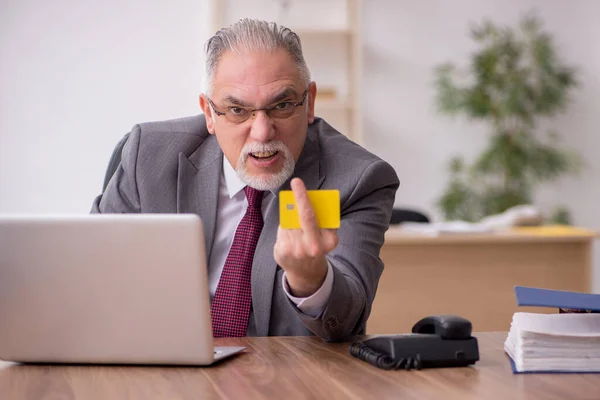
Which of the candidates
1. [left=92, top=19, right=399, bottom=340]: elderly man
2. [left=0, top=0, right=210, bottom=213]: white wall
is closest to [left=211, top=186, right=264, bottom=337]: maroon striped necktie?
[left=92, top=19, right=399, bottom=340]: elderly man

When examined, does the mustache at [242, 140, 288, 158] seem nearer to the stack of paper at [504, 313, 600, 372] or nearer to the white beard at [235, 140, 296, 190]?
the white beard at [235, 140, 296, 190]

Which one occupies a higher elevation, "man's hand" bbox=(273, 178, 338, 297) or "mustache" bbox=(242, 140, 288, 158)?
"mustache" bbox=(242, 140, 288, 158)

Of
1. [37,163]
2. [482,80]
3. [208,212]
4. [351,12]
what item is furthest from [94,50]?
[208,212]

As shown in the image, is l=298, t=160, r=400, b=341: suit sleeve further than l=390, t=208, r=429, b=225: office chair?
No

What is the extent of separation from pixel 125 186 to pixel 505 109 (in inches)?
159

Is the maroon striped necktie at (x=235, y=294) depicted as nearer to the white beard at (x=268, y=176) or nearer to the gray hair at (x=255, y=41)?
the white beard at (x=268, y=176)

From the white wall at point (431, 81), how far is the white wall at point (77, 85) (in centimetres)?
133

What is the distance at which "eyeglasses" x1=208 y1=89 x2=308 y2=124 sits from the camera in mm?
1792

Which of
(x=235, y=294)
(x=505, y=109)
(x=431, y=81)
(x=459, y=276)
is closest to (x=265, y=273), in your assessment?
(x=235, y=294)

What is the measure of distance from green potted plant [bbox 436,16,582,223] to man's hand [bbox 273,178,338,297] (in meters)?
4.36

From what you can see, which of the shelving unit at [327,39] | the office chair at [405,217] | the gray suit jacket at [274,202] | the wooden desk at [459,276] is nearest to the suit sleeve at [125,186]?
the gray suit jacket at [274,202]

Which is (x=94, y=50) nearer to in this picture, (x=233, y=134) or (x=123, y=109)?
(x=123, y=109)

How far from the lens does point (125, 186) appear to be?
1970mm

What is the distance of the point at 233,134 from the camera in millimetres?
1822
